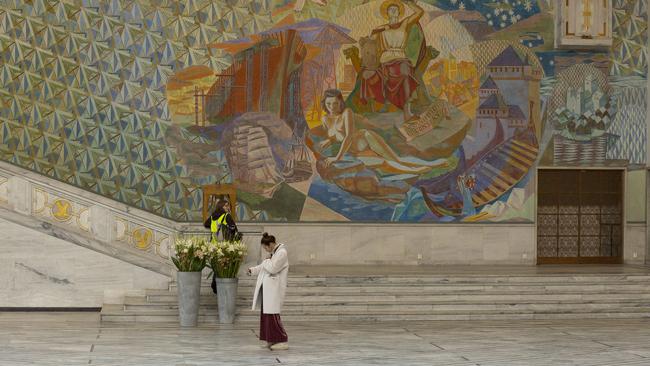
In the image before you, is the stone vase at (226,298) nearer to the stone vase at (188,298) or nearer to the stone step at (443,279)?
the stone vase at (188,298)

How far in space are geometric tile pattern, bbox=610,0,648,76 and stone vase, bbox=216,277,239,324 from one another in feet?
33.1

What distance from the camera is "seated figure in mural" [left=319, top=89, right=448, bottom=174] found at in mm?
21734

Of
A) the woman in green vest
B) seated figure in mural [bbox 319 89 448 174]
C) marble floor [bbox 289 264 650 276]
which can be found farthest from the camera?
seated figure in mural [bbox 319 89 448 174]

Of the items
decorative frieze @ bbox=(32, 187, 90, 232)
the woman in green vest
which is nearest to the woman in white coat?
the woman in green vest

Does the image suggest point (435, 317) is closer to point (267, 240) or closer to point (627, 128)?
point (267, 240)

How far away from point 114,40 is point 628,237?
36.2ft

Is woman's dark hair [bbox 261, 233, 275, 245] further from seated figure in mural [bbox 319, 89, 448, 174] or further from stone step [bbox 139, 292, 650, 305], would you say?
seated figure in mural [bbox 319, 89, 448, 174]

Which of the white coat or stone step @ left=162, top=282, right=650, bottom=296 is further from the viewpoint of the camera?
stone step @ left=162, top=282, right=650, bottom=296

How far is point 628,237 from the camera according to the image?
22719 mm

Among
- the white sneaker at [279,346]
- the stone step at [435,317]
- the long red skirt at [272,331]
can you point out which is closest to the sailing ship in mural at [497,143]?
the stone step at [435,317]

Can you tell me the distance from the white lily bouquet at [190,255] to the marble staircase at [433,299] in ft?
2.75

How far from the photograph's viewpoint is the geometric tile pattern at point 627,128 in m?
22.7

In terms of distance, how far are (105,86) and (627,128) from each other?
10530mm

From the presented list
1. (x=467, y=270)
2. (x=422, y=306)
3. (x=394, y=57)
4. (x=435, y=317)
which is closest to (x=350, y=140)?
(x=394, y=57)
